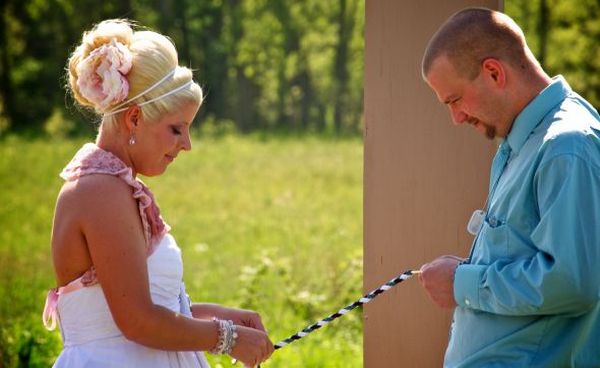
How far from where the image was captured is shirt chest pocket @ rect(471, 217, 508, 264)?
9.36ft

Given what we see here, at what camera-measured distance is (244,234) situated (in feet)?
35.6

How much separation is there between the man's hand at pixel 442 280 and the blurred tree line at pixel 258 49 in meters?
20.0

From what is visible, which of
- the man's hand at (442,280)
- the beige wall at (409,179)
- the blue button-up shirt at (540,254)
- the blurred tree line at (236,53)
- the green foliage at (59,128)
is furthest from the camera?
the blurred tree line at (236,53)

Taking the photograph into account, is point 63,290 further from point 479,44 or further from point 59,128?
point 59,128

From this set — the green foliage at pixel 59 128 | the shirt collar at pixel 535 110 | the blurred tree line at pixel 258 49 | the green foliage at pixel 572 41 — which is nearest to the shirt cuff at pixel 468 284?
the shirt collar at pixel 535 110

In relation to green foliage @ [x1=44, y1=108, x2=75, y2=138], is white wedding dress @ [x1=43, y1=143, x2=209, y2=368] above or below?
above

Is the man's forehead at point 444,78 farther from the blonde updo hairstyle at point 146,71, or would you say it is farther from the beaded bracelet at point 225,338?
the beaded bracelet at point 225,338

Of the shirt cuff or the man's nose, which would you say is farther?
the man's nose

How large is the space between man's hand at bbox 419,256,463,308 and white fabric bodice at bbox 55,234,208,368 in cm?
82

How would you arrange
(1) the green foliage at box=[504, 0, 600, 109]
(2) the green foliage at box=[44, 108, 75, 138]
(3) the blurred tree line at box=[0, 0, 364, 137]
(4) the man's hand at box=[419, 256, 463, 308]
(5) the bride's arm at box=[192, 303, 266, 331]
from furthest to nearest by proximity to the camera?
(3) the blurred tree line at box=[0, 0, 364, 137] → (1) the green foliage at box=[504, 0, 600, 109] → (2) the green foliage at box=[44, 108, 75, 138] → (5) the bride's arm at box=[192, 303, 266, 331] → (4) the man's hand at box=[419, 256, 463, 308]

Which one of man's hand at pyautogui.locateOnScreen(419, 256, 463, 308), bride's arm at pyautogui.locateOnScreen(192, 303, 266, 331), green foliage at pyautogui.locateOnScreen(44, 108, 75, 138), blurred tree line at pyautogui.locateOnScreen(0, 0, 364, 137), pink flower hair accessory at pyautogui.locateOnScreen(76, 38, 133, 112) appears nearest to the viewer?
man's hand at pyautogui.locateOnScreen(419, 256, 463, 308)

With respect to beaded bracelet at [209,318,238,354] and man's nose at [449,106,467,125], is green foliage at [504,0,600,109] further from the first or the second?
beaded bracelet at [209,318,238,354]

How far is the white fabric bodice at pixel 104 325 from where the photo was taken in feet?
10.4

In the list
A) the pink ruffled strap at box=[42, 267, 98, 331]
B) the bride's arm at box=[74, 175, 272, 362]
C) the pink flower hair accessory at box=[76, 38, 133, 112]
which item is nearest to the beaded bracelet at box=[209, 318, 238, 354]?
the bride's arm at box=[74, 175, 272, 362]
